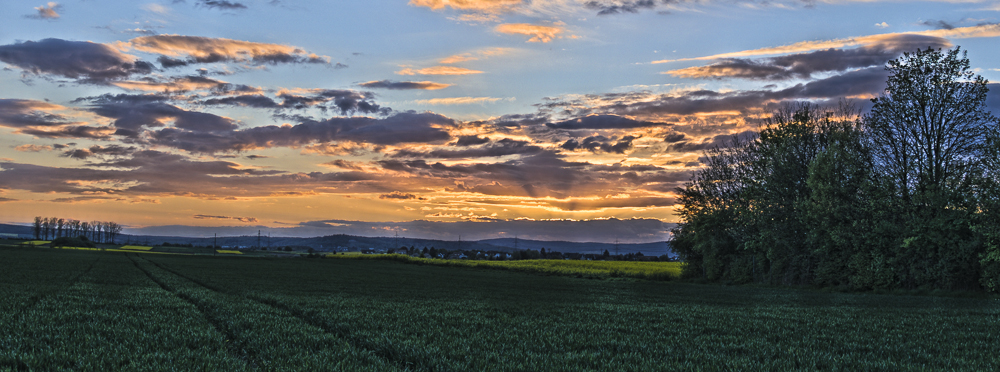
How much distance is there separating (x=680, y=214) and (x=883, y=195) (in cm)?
2339

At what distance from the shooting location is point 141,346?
38.3 ft

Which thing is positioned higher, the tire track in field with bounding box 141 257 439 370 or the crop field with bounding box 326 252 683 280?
the tire track in field with bounding box 141 257 439 370

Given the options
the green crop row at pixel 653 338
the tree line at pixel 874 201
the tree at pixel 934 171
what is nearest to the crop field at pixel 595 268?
the tree line at pixel 874 201

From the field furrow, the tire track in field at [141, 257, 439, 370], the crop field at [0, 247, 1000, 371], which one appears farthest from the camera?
the tire track in field at [141, 257, 439, 370]

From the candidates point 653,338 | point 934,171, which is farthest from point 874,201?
point 653,338

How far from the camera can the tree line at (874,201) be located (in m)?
39.1

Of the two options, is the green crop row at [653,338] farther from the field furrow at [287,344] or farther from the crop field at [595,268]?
the crop field at [595,268]

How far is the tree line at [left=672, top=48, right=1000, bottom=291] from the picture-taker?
3912cm

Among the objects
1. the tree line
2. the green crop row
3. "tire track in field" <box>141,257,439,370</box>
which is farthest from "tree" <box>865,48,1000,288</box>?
"tire track in field" <box>141,257,439,370</box>

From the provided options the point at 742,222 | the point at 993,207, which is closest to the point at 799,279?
the point at 742,222

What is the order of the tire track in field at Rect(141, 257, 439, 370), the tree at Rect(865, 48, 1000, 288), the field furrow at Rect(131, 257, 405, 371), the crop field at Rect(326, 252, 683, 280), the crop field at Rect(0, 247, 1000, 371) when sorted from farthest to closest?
the crop field at Rect(326, 252, 683, 280), the tree at Rect(865, 48, 1000, 288), the tire track in field at Rect(141, 257, 439, 370), the crop field at Rect(0, 247, 1000, 371), the field furrow at Rect(131, 257, 405, 371)

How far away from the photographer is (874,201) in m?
43.7

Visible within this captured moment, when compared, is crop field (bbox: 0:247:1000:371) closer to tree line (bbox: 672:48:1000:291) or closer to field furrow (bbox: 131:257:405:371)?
field furrow (bbox: 131:257:405:371)

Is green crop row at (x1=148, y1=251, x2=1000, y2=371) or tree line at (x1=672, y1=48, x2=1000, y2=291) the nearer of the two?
green crop row at (x1=148, y1=251, x2=1000, y2=371)
